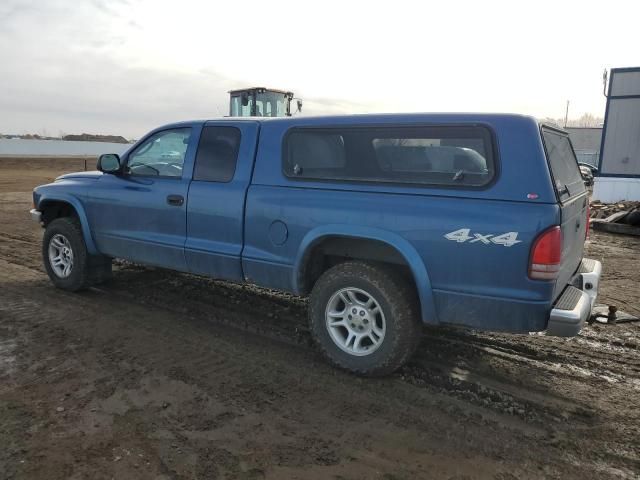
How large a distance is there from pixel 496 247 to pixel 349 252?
3.79ft

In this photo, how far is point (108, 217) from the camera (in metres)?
5.33

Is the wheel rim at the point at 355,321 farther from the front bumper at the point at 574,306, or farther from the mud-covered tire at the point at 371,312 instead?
the front bumper at the point at 574,306

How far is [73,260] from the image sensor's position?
5625mm

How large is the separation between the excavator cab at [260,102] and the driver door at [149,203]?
11382 millimetres

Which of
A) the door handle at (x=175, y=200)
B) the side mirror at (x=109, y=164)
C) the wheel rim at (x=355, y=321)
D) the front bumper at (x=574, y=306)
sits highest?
the side mirror at (x=109, y=164)

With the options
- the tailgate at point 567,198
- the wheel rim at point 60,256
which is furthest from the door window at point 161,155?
the tailgate at point 567,198

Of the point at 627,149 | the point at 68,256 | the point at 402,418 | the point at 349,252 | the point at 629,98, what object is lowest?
the point at 402,418

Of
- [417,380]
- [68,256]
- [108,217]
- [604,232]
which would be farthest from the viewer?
[604,232]

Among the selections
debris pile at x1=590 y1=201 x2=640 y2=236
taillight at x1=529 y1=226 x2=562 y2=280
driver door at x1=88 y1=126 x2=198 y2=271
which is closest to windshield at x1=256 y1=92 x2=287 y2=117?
debris pile at x1=590 y1=201 x2=640 y2=236

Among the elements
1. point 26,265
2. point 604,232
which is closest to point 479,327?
point 26,265

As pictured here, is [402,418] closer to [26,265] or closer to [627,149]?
[26,265]

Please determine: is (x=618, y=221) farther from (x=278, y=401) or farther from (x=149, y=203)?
(x=278, y=401)

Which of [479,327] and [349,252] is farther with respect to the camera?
[349,252]

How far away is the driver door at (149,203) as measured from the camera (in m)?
4.78
